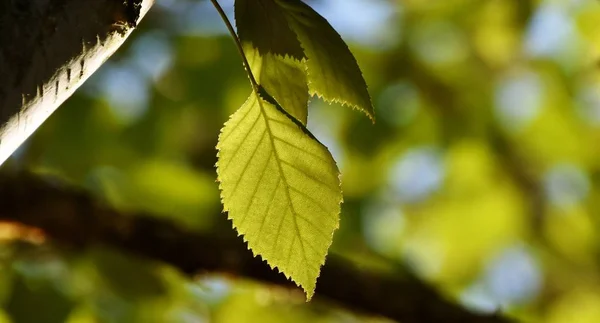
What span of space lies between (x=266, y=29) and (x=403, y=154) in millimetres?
2376

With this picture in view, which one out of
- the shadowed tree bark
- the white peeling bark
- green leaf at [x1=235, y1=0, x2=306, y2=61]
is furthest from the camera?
the shadowed tree bark

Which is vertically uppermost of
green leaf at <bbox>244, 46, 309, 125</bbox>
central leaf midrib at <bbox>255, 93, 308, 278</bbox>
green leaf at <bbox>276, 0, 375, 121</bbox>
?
green leaf at <bbox>276, 0, 375, 121</bbox>

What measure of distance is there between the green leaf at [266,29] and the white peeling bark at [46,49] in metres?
0.12

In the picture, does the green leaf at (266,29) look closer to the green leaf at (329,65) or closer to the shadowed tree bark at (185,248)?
the green leaf at (329,65)

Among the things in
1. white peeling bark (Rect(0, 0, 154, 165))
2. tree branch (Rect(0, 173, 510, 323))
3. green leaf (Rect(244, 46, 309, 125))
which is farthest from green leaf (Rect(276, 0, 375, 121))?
tree branch (Rect(0, 173, 510, 323))

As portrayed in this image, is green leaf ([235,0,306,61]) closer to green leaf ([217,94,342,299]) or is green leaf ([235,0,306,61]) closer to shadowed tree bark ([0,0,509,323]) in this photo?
green leaf ([217,94,342,299])

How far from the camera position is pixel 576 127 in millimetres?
3041

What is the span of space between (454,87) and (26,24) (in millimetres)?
2618

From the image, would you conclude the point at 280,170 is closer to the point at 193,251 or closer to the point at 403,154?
the point at 193,251

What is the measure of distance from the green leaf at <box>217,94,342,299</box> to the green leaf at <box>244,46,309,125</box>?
0.02m

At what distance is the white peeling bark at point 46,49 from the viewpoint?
0.48m

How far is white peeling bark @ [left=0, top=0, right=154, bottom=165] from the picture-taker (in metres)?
0.48

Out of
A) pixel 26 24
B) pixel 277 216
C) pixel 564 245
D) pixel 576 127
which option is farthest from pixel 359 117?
pixel 26 24

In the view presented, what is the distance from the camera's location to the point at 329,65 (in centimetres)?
72
